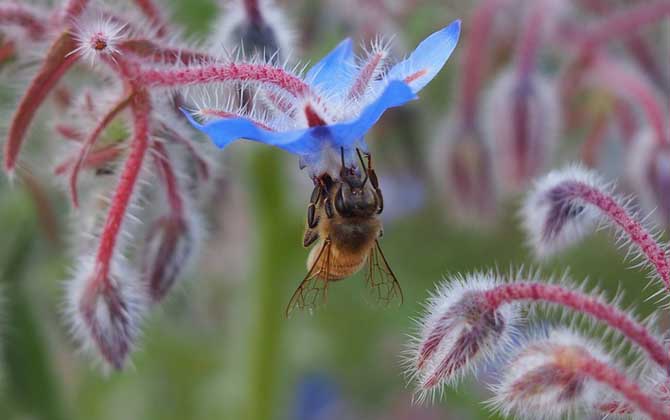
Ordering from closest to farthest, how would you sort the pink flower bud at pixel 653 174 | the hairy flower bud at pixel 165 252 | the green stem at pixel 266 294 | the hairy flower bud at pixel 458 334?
1. the hairy flower bud at pixel 458 334
2. the hairy flower bud at pixel 165 252
3. the pink flower bud at pixel 653 174
4. the green stem at pixel 266 294

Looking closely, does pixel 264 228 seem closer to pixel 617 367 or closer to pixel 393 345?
pixel 393 345

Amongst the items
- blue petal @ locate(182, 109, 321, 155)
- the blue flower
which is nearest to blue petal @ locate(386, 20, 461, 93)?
the blue flower

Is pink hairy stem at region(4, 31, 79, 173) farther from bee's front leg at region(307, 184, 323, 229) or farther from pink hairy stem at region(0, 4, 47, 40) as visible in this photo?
bee's front leg at region(307, 184, 323, 229)

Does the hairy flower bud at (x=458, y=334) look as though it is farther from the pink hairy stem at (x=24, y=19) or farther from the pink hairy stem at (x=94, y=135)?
the pink hairy stem at (x=24, y=19)

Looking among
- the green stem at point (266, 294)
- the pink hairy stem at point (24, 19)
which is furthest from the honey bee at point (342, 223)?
the green stem at point (266, 294)

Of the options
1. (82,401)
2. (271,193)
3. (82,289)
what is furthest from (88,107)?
(82,401)

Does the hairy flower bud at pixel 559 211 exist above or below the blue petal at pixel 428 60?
below

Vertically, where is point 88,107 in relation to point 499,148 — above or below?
below
